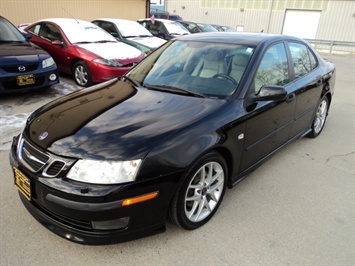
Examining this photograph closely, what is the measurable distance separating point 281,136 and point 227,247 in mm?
1639

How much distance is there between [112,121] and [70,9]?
1190 cm

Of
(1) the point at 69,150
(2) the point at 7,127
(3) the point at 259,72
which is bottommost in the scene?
(2) the point at 7,127

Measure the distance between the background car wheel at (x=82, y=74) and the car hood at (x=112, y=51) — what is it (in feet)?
1.27

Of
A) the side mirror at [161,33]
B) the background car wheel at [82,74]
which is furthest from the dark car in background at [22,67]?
the side mirror at [161,33]

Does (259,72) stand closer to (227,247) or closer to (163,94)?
(163,94)

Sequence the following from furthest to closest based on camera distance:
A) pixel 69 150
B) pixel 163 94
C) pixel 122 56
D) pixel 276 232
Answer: pixel 122 56, pixel 163 94, pixel 276 232, pixel 69 150

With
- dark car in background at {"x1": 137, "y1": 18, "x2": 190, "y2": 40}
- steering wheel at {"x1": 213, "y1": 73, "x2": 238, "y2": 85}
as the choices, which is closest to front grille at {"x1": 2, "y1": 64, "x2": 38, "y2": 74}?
steering wheel at {"x1": 213, "y1": 73, "x2": 238, "y2": 85}

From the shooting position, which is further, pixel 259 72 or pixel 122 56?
pixel 122 56

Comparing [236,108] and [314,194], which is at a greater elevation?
[236,108]

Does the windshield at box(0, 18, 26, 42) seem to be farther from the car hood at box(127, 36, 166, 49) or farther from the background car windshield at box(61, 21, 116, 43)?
the car hood at box(127, 36, 166, 49)

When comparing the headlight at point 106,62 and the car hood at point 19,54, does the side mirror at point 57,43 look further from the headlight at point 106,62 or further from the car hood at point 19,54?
the headlight at point 106,62

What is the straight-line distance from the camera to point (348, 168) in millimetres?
3699

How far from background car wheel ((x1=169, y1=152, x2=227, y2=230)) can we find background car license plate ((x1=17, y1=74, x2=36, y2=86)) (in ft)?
13.6

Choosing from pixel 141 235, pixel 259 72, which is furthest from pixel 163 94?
pixel 141 235
